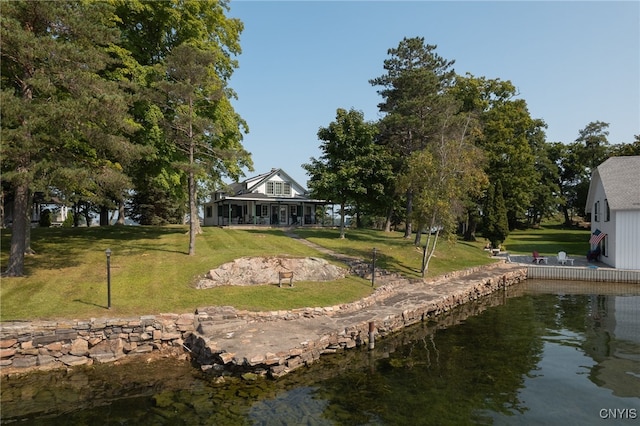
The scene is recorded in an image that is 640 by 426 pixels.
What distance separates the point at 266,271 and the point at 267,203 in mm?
24743

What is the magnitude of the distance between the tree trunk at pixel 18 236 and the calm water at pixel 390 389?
738 cm

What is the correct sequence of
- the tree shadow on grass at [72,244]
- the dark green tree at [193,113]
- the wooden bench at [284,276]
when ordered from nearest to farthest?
the wooden bench at [284,276] → the tree shadow on grass at [72,244] → the dark green tree at [193,113]

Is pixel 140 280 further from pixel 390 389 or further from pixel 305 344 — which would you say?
pixel 390 389

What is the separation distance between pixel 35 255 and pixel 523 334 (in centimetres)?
2397

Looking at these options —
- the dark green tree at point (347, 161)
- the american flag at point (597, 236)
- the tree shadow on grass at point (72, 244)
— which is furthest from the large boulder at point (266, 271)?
the american flag at point (597, 236)

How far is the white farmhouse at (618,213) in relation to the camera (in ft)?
90.4

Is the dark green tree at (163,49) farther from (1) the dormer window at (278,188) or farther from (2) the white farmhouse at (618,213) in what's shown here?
(2) the white farmhouse at (618,213)

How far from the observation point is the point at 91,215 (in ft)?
163

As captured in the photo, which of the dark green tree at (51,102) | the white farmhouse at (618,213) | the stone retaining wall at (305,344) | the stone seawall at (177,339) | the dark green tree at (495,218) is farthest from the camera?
the dark green tree at (495,218)

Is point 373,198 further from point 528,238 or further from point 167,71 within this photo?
point 528,238

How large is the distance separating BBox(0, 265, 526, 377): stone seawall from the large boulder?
10.9ft

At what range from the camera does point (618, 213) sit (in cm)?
2805

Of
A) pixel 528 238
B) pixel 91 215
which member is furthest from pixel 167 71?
pixel 528 238

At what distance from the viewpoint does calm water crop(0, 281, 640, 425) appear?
29.2 feet
